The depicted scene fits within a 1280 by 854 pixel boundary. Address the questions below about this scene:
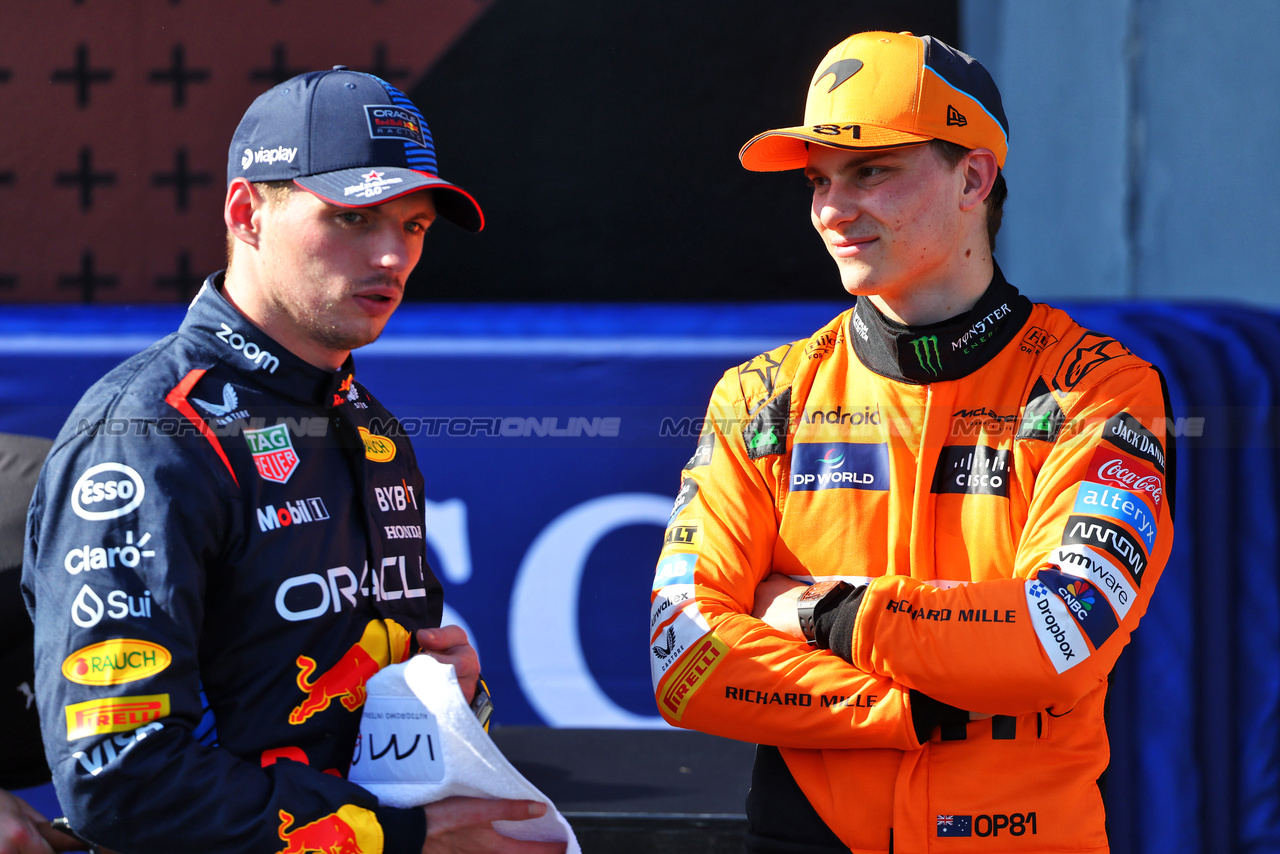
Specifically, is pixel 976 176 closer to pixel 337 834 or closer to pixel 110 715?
pixel 337 834

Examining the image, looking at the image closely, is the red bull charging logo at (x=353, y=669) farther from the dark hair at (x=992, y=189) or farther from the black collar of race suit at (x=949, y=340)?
the dark hair at (x=992, y=189)

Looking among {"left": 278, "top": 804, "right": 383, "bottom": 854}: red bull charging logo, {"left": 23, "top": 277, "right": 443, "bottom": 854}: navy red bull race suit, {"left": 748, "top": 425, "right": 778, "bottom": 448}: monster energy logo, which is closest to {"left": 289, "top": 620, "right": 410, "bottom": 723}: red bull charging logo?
{"left": 23, "top": 277, "right": 443, "bottom": 854}: navy red bull race suit

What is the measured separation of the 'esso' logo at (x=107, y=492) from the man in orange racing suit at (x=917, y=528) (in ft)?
3.02

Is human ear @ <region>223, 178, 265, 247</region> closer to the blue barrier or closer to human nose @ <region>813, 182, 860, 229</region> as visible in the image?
human nose @ <region>813, 182, 860, 229</region>

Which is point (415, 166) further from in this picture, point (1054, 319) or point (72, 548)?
point (1054, 319)

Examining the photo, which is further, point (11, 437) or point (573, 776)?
point (573, 776)

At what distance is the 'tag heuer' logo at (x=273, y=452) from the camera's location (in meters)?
1.71

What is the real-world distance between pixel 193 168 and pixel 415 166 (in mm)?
3347

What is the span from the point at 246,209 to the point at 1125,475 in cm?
148

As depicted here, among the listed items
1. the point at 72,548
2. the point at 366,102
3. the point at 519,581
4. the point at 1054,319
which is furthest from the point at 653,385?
the point at 72,548

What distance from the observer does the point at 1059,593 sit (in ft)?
6.11

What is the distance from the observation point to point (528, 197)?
4.87 meters

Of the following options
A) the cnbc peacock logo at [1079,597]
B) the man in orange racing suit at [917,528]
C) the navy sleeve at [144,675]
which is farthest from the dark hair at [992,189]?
the navy sleeve at [144,675]

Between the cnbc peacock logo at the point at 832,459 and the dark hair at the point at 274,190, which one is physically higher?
the dark hair at the point at 274,190
